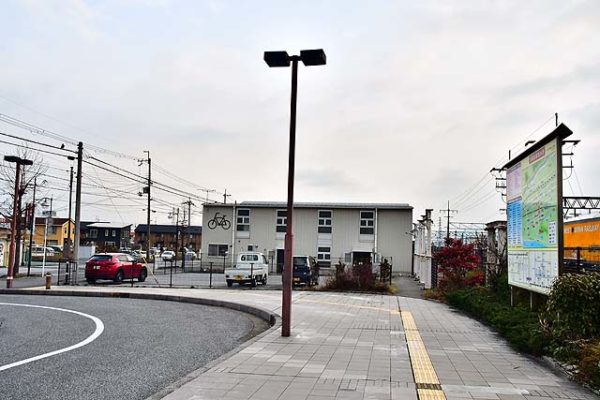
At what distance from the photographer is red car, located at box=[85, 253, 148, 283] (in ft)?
83.4

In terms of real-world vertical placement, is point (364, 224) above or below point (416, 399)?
above

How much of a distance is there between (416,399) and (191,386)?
2528 millimetres

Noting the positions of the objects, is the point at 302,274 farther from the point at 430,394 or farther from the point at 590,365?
the point at 430,394

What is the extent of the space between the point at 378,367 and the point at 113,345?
4.68 meters

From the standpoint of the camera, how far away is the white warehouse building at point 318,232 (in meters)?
42.0

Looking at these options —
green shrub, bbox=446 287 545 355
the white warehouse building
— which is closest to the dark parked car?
green shrub, bbox=446 287 545 355

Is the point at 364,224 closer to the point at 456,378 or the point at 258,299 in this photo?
the point at 258,299

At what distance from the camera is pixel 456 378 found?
673 centimetres

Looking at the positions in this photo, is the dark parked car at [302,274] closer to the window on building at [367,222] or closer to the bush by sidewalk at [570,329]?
the bush by sidewalk at [570,329]

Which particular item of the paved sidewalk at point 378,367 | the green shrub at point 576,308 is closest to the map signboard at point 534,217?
the green shrub at point 576,308

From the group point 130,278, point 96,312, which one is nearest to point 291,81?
point 96,312

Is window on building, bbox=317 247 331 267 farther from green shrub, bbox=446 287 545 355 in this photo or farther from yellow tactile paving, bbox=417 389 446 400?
yellow tactile paving, bbox=417 389 446 400

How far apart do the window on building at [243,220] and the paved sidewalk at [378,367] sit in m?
32.6

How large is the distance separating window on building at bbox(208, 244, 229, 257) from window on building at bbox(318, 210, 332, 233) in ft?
26.3
